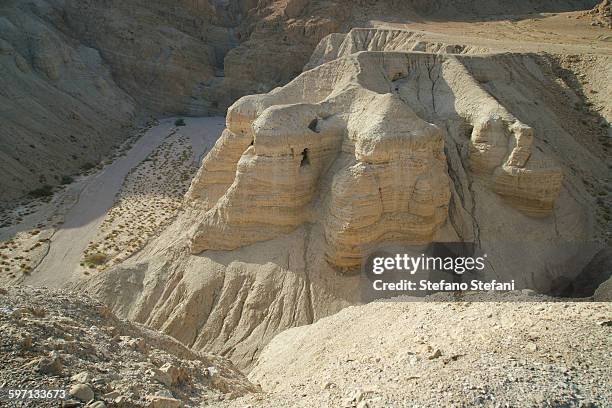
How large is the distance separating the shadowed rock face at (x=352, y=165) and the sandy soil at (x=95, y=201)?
6.86 metres

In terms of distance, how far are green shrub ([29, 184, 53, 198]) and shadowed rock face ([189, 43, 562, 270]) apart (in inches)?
577

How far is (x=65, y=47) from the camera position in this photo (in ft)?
138

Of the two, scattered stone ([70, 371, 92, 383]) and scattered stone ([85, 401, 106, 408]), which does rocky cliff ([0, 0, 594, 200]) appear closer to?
scattered stone ([70, 371, 92, 383])

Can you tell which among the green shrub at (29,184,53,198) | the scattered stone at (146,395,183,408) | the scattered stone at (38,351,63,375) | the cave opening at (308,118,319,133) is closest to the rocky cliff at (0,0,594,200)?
the green shrub at (29,184,53,198)

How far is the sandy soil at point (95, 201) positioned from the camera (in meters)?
21.2

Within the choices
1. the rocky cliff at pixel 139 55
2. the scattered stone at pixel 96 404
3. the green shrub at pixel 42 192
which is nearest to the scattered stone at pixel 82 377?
the scattered stone at pixel 96 404

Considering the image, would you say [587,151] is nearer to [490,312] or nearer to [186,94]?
[490,312]

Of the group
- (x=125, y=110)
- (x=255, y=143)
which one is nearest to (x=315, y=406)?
(x=255, y=143)

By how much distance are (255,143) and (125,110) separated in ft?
101

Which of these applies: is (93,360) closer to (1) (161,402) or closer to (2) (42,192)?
(1) (161,402)

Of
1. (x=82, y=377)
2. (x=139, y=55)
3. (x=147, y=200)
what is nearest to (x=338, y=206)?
(x=82, y=377)

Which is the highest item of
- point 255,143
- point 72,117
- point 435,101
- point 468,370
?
point 72,117

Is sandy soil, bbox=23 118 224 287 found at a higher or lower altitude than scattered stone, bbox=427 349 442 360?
higher

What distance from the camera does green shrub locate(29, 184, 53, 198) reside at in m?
29.0
